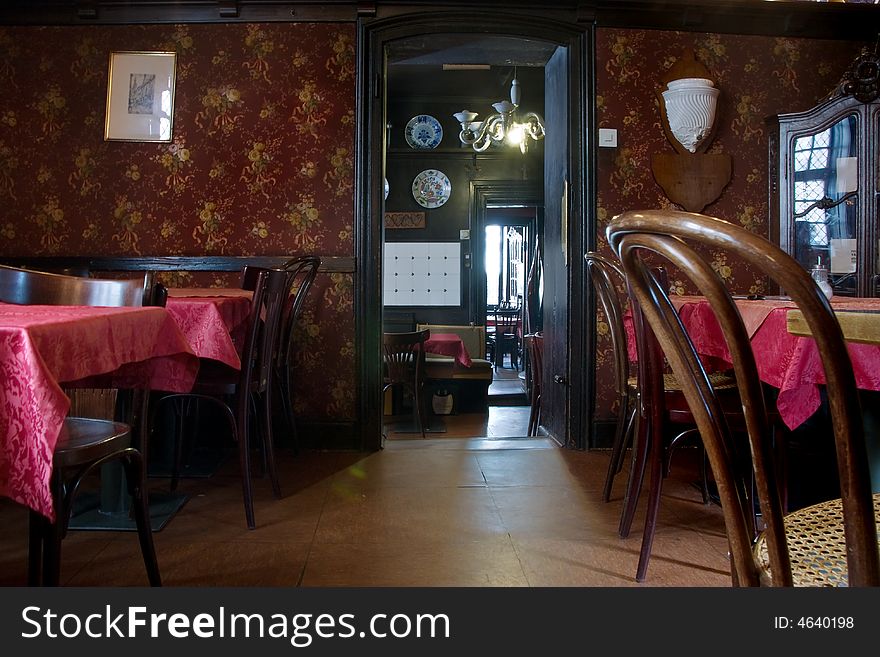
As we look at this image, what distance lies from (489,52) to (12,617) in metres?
3.49

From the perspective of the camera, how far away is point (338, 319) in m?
3.44

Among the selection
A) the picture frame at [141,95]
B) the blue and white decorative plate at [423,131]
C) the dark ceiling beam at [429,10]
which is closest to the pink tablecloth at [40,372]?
the picture frame at [141,95]

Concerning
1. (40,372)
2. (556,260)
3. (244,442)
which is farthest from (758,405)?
(556,260)

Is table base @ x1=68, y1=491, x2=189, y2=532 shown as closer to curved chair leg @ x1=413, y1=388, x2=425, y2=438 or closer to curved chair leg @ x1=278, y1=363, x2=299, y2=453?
curved chair leg @ x1=278, y1=363, x2=299, y2=453

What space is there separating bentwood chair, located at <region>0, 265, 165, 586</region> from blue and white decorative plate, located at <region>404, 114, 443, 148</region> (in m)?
5.91

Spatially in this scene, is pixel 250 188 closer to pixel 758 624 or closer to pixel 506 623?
pixel 506 623

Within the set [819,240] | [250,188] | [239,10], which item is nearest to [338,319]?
[250,188]

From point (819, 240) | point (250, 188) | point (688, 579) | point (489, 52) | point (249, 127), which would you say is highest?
point (489, 52)

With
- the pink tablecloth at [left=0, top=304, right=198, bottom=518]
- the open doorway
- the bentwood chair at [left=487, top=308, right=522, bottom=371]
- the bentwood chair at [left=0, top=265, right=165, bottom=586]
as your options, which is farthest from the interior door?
the bentwood chair at [left=487, top=308, right=522, bottom=371]

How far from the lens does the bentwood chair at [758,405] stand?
56 cm

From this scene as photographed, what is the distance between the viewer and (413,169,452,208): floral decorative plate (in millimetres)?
7570

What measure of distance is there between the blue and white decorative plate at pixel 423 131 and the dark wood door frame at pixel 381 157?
4.08 metres

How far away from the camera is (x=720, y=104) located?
11.6 ft

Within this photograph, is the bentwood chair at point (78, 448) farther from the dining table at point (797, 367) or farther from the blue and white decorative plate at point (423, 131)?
the blue and white decorative plate at point (423, 131)
